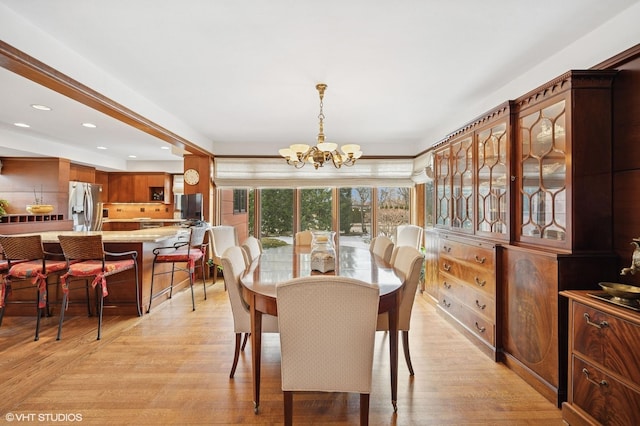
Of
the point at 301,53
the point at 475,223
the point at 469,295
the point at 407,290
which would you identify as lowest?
the point at 469,295

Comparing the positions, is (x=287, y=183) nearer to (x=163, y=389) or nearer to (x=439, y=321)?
(x=439, y=321)

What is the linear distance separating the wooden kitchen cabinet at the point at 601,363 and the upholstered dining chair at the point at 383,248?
144 cm

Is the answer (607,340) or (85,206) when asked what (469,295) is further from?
(85,206)

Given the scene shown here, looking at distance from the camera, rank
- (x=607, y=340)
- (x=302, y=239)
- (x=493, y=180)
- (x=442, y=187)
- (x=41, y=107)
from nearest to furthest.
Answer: (x=607, y=340), (x=493, y=180), (x=41, y=107), (x=442, y=187), (x=302, y=239)

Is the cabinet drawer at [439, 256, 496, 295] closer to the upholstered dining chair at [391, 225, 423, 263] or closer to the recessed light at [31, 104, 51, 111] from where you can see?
the upholstered dining chair at [391, 225, 423, 263]

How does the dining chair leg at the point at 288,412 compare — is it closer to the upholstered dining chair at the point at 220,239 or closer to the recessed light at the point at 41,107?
the upholstered dining chair at the point at 220,239

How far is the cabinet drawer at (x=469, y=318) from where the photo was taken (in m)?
2.53

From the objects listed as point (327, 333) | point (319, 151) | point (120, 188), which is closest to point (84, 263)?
point (319, 151)

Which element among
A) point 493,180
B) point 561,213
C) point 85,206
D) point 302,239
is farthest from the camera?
point 85,206

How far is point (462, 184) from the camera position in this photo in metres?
3.08

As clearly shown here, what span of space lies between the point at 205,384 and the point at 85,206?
5.92 metres

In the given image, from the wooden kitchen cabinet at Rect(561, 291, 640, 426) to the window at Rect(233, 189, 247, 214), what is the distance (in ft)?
16.2

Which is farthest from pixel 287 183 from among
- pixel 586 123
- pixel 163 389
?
pixel 586 123

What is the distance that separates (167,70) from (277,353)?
256cm
